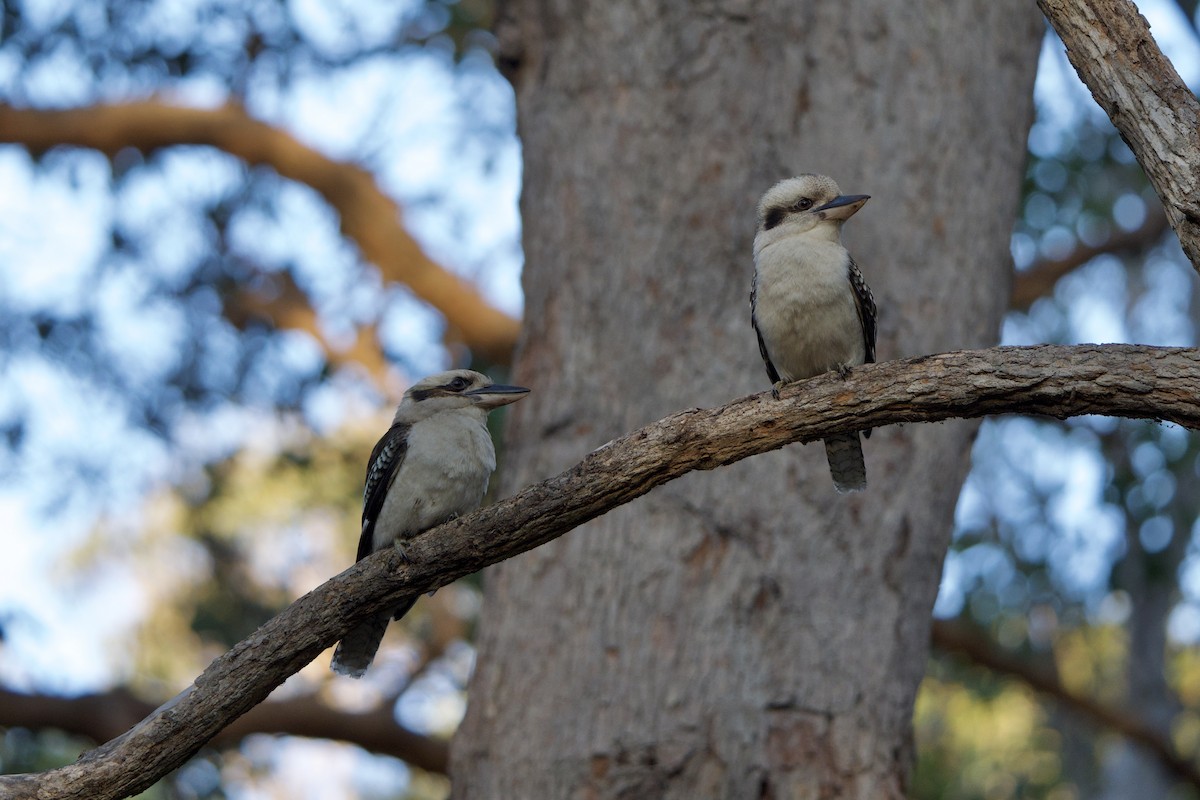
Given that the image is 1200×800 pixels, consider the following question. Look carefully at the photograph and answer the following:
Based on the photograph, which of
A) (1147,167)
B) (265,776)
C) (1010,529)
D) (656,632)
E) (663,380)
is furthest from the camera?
(1010,529)

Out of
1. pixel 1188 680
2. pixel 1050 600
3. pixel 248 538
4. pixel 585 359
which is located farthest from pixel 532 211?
pixel 1188 680

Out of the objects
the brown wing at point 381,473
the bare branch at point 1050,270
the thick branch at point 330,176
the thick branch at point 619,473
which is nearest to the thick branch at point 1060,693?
the bare branch at point 1050,270

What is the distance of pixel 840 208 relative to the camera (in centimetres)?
404

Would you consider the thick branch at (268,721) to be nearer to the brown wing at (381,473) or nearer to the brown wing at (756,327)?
the brown wing at (381,473)

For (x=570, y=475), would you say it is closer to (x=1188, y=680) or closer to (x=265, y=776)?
(x=265, y=776)

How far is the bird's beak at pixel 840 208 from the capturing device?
158 inches

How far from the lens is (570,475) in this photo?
3025 millimetres

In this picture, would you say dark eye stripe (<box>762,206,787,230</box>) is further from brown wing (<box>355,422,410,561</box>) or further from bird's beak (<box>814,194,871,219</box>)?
brown wing (<box>355,422,410,561</box>)

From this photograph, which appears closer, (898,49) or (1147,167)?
(1147,167)

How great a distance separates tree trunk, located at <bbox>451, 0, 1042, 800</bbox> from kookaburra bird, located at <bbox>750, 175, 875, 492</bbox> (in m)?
0.63

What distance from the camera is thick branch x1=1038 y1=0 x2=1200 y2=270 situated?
2.86m

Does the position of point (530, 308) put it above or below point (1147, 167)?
above

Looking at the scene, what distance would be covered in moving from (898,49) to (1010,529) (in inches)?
228

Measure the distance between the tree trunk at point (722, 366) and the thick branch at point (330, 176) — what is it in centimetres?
200
